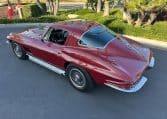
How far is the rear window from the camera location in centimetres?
662

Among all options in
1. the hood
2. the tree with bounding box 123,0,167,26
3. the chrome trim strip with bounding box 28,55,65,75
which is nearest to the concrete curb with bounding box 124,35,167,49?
the tree with bounding box 123,0,167,26

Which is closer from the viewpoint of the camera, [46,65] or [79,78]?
[79,78]

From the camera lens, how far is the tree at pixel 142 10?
11148 mm

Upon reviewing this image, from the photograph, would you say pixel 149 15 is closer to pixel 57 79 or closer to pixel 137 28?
pixel 137 28

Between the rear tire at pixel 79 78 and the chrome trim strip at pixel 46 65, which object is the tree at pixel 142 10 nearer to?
the chrome trim strip at pixel 46 65

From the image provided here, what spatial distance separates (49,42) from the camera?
7.20m

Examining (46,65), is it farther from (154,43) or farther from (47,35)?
(154,43)

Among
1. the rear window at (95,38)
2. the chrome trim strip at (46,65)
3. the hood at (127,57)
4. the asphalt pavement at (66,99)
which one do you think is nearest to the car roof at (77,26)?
the rear window at (95,38)

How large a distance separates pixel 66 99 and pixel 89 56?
1168 mm

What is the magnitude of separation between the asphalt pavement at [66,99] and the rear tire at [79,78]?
164mm

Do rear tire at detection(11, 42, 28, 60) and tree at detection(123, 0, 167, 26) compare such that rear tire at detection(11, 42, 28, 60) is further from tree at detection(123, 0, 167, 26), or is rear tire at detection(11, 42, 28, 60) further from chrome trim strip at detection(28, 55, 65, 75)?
tree at detection(123, 0, 167, 26)

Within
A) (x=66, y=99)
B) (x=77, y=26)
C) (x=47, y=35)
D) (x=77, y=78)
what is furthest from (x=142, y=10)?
(x=66, y=99)

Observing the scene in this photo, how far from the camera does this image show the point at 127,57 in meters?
6.45

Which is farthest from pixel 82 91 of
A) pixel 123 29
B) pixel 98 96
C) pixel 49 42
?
pixel 123 29
